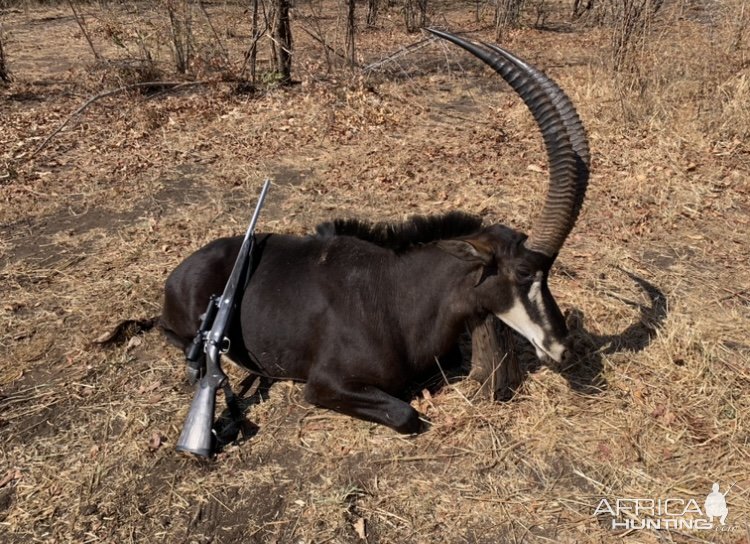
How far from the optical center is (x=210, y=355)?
14.2 feet

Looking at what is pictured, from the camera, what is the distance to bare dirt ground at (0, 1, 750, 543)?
Answer: 3.95 m

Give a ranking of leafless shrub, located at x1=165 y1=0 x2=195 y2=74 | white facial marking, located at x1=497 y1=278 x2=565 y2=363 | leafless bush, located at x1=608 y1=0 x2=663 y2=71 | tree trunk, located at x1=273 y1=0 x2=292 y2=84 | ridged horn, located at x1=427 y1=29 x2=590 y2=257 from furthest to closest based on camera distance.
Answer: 1. leafless shrub, located at x1=165 y1=0 x2=195 y2=74
2. tree trunk, located at x1=273 y1=0 x2=292 y2=84
3. leafless bush, located at x1=608 y1=0 x2=663 y2=71
4. white facial marking, located at x1=497 y1=278 x2=565 y2=363
5. ridged horn, located at x1=427 y1=29 x2=590 y2=257

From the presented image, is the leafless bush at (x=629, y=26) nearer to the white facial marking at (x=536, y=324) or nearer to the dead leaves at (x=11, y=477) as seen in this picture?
the white facial marking at (x=536, y=324)

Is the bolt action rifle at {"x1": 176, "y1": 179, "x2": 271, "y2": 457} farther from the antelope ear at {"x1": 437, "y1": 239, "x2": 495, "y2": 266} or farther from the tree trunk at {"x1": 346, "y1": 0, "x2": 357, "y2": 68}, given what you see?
the tree trunk at {"x1": 346, "y1": 0, "x2": 357, "y2": 68}

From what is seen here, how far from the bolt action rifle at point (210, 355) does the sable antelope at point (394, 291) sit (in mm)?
174

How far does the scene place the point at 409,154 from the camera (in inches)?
384

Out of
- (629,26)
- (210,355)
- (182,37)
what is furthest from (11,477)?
(182,37)

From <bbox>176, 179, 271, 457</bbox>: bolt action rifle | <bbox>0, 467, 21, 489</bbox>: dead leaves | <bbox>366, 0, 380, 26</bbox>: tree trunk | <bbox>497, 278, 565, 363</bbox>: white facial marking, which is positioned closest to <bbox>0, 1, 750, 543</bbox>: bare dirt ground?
<bbox>0, 467, 21, 489</bbox>: dead leaves

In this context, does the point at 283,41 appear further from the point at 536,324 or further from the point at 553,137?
the point at 536,324

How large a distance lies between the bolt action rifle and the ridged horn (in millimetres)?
2293

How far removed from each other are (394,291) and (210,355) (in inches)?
58.3

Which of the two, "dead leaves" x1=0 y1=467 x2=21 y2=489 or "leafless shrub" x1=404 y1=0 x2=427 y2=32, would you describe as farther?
"leafless shrub" x1=404 y1=0 x2=427 y2=32

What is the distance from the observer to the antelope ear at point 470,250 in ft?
13.3

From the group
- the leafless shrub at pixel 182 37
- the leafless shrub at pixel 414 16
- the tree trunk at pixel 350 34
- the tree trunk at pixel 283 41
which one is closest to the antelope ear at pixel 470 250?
the tree trunk at pixel 350 34
